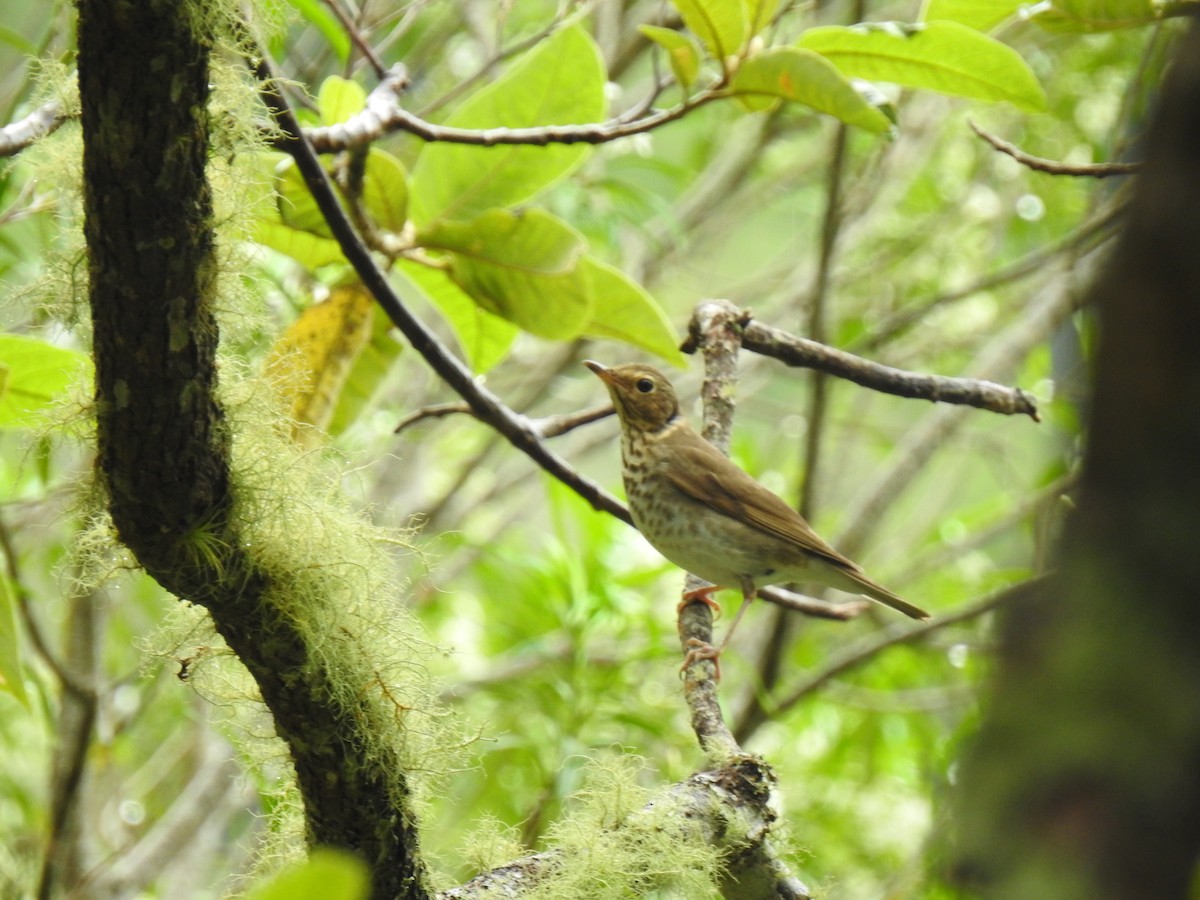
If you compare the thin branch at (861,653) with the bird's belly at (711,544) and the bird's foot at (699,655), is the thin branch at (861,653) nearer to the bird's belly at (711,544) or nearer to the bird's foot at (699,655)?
the bird's belly at (711,544)

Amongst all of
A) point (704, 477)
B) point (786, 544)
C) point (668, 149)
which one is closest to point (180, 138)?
point (704, 477)

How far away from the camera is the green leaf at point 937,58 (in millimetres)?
2512

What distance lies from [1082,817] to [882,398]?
681 cm

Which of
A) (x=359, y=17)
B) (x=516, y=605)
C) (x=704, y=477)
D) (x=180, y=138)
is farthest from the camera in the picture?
(x=516, y=605)

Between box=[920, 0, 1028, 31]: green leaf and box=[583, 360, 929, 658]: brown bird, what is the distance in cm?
125

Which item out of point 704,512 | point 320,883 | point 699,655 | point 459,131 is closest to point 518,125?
point 459,131

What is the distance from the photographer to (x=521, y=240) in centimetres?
259

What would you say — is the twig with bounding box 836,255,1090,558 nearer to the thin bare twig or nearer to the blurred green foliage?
the blurred green foliage

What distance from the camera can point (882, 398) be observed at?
23.7ft

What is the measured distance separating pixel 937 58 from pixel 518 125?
2.96 ft

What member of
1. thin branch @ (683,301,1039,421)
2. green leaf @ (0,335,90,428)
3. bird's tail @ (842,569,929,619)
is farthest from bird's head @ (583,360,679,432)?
green leaf @ (0,335,90,428)

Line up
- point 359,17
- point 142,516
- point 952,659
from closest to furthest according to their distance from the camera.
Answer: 1. point 142,516
2. point 359,17
3. point 952,659

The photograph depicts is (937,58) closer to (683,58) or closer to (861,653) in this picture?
(683,58)

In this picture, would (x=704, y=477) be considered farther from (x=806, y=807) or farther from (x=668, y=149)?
(x=668, y=149)
